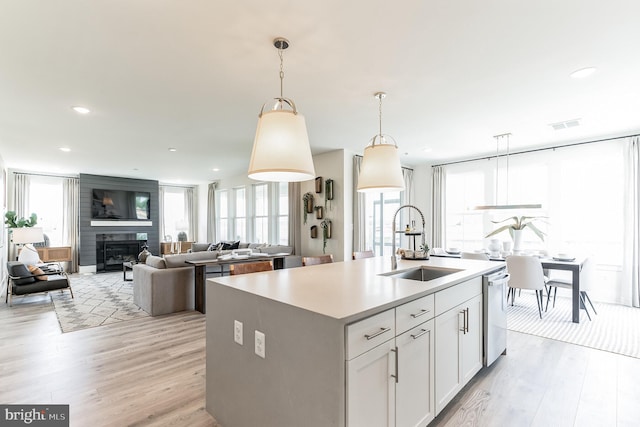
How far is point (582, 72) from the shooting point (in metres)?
2.96

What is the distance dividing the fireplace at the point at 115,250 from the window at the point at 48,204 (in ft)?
3.39

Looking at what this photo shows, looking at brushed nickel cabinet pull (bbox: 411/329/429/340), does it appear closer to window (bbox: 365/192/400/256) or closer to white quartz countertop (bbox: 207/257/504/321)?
white quartz countertop (bbox: 207/257/504/321)

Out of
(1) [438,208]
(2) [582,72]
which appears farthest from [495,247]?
(2) [582,72]

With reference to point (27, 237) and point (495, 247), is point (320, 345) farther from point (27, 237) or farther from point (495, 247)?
point (27, 237)

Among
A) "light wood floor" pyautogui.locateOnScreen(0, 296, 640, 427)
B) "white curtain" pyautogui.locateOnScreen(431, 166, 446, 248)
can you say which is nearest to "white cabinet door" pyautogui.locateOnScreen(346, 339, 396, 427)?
"light wood floor" pyautogui.locateOnScreen(0, 296, 640, 427)


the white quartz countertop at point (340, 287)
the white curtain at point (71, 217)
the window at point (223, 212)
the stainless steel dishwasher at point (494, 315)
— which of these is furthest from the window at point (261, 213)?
the stainless steel dishwasher at point (494, 315)

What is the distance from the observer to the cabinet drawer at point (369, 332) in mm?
1426

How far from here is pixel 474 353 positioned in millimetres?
2602

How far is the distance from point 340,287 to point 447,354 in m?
0.92

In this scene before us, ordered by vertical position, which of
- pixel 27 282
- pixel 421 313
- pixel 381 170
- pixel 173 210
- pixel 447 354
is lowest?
pixel 27 282

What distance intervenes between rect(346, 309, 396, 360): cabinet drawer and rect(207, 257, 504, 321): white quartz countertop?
0.04 meters

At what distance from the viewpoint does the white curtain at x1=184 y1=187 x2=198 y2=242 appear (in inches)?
440

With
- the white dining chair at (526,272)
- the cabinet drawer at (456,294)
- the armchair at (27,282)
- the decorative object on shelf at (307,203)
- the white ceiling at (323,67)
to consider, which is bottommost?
the armchair at (27,282)

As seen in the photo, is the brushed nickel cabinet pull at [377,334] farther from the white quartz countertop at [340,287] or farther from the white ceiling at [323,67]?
the white ceiling at [323,67]
